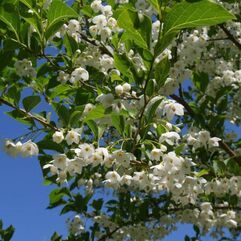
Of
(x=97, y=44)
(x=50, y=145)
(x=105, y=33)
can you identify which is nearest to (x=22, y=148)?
(x=50, y=145)

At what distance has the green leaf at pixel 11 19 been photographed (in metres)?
2.68

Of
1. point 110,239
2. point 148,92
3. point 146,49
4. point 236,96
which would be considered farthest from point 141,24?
point 236,96

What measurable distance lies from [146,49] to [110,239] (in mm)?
3466

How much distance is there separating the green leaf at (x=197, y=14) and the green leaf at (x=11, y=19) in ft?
3.53

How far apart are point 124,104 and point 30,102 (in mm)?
699

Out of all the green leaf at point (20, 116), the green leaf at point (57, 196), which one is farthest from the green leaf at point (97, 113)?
the green leaf at point (57, 196)

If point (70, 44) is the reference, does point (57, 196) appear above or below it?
below

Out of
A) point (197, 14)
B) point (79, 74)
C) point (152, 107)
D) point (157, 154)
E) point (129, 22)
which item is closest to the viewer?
point (197, 14)

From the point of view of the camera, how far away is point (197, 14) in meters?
1.94

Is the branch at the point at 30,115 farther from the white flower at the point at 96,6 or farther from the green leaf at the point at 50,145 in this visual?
the white flower at the point at 96,6

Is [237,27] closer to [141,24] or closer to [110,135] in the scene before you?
[110,135]

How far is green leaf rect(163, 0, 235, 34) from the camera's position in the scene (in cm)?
191

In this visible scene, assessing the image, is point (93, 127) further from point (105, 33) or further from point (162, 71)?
point (105, 33)

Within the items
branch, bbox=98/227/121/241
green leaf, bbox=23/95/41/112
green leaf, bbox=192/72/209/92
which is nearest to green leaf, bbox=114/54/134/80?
green leaf, bbox=23/95/41/112
